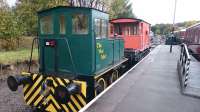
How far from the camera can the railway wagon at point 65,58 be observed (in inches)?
261

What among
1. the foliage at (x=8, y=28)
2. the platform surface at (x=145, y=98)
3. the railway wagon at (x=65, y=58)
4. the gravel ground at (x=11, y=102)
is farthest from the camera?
the foliage at (x=8, y=28)

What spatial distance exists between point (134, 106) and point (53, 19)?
3873mm

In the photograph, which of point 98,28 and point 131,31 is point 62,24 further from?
point 131,31

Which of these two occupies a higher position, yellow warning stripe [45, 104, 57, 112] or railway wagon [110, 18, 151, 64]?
railway wagon [110, 18, 151, 64]

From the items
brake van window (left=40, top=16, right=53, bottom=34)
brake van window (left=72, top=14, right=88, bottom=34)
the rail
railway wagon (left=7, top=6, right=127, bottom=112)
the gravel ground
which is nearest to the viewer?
railway wagon (left=7, top=6, right=127, bottom=112)

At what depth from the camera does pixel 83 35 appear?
22.7 ft

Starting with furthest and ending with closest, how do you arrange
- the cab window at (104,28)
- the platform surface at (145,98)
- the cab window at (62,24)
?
1. the cab window at (104,28)
2. the cab window at (62,24)
3. the platform surface at (145,98)

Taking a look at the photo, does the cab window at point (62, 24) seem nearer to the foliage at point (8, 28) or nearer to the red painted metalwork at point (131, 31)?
the red painted metalwork at point (131, 31)

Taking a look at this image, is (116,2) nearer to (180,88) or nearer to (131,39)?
(131,39)

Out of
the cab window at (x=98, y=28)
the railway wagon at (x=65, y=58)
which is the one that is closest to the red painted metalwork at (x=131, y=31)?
the cab window at (x=98, y=28)

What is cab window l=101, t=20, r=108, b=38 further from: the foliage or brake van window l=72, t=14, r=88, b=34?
the foliage

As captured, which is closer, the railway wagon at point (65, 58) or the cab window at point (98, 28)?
the railway wagon at point (65, 58)

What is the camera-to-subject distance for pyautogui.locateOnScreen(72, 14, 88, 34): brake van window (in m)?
6.85

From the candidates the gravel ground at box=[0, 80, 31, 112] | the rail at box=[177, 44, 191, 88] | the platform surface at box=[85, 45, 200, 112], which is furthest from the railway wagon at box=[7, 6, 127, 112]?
the rail at box=[177, 44, 191, 88]
